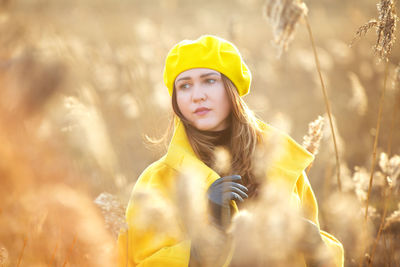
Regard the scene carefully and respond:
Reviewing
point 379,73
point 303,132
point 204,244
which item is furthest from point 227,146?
point 379,73

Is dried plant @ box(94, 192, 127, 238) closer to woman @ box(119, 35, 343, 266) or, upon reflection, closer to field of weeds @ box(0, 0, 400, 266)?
field of weeds @ box(0, 0, 400, 266)

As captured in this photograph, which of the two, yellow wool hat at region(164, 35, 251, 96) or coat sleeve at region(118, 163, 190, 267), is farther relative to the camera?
yellow wool hat at region(164, 35, 251, 96)

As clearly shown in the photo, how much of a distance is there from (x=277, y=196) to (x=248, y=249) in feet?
0.49

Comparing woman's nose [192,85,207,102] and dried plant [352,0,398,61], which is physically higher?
woman's nose [192,85,207,102]

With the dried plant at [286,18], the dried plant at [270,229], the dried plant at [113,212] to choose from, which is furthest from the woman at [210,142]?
the dried plant at [270,229]

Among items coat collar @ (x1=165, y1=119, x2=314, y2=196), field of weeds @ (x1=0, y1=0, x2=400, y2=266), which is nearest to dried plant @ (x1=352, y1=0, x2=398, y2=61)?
field of weeds @ (x1=0, y1=0, x2=400, y2=266)

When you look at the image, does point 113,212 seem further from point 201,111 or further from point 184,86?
point 184,86

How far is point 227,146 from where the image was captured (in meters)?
1.76

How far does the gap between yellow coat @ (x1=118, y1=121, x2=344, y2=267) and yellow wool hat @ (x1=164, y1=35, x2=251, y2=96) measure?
0.91 ft

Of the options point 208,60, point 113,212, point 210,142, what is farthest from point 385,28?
point 113,212

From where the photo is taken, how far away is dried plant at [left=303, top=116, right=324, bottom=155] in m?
1.57

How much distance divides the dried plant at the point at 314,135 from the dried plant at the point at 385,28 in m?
0.40

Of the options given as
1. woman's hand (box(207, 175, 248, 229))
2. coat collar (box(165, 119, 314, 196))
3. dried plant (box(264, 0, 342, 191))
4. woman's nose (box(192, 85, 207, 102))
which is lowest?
woman's hand (box(207, 175, 248, 229))

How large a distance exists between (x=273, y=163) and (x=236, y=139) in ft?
0.91
